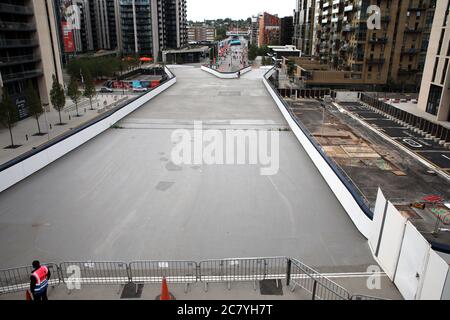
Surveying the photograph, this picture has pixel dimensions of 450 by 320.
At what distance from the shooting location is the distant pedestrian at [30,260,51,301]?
7.31 meters

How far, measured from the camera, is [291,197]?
13562mm

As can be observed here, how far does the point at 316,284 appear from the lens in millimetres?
8633

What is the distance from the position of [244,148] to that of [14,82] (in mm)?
24955

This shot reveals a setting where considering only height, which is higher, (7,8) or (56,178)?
(7,8)

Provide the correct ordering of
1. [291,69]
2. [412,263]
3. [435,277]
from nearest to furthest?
[435,277], [412,263], [291,69]

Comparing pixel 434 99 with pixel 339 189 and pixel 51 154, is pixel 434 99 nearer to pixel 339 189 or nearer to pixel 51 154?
pixel 339 189

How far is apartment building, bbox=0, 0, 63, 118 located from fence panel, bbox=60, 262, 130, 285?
25407mm

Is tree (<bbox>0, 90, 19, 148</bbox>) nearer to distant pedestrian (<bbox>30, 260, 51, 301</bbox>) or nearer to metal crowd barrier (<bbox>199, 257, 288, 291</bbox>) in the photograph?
distant pedestrian (<bbox>30, 260, 51, 301</bbox>)

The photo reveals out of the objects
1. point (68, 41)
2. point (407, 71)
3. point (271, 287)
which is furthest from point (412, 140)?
point (68, 41)

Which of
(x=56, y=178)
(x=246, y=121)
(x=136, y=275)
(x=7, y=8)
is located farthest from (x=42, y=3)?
(x=136, y=275)

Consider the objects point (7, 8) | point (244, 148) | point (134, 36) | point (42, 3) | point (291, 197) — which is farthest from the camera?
point (134, 36)

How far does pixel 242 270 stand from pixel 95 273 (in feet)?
13.2

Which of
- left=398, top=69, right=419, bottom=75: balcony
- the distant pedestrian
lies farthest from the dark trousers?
left=398, top=69, right=419, bottom=75: balcony
